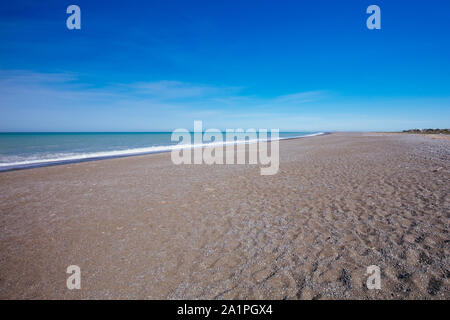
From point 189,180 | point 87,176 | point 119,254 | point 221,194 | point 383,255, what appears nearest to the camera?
point 383,255

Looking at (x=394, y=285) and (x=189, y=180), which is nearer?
(x=394, y=285)

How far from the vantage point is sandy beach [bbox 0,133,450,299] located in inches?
136

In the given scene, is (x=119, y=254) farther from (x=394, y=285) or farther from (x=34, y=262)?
(x=394, y=285)

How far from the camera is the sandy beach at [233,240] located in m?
3.45

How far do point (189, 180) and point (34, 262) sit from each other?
6795 mm

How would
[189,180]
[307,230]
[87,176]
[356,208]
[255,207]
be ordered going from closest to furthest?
[307,230]
[356,208]
[255,207]
[189,180]
[87,176]

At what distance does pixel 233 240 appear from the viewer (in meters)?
4.84

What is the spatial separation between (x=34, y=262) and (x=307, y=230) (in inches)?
246

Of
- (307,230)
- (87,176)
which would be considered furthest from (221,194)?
(87,176)
